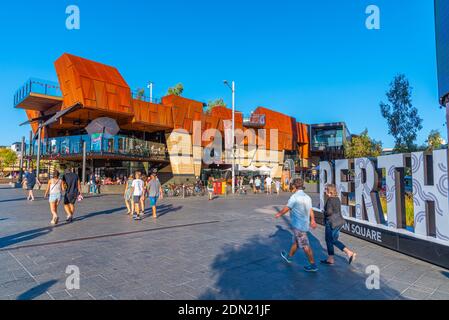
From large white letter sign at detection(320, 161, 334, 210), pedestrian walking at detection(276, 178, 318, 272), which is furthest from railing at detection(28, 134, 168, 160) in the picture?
pedestrian walking at detection(276, 178, 318, 272)

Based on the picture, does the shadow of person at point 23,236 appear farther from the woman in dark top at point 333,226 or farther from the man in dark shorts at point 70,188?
the woman in dark top at point 333,226

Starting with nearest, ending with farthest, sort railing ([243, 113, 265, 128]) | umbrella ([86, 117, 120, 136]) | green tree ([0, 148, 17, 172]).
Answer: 1. umbrella ([86, 117, 120, 136])
2. railing ([243, 113, 265, 128])
3. green tree ([0, 148, 17, 172])

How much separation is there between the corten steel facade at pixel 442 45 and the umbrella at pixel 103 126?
107 ft

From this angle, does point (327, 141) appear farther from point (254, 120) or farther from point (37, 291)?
point (37, 291)

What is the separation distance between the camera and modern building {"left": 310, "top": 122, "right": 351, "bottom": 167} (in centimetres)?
4969

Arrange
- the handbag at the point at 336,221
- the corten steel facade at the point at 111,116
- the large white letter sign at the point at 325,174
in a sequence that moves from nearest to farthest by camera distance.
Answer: the handbag at the point at 336,221, the large white letter sign at the point at 325,174, the corten steel facade at the point at 111,116

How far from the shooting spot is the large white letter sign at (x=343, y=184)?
839 centimetres

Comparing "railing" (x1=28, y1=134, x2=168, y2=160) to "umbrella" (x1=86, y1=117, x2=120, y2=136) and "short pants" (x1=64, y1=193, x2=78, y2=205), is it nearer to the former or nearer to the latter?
"umbrella" (x1=86, y1=117, x2=120, y2=136)

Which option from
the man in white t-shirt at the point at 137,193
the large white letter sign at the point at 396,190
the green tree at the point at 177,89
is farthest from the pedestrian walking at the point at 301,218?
the green tree at the point at 177,89

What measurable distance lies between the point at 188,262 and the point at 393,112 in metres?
17.3

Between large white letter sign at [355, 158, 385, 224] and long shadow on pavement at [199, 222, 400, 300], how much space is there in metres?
2.09
